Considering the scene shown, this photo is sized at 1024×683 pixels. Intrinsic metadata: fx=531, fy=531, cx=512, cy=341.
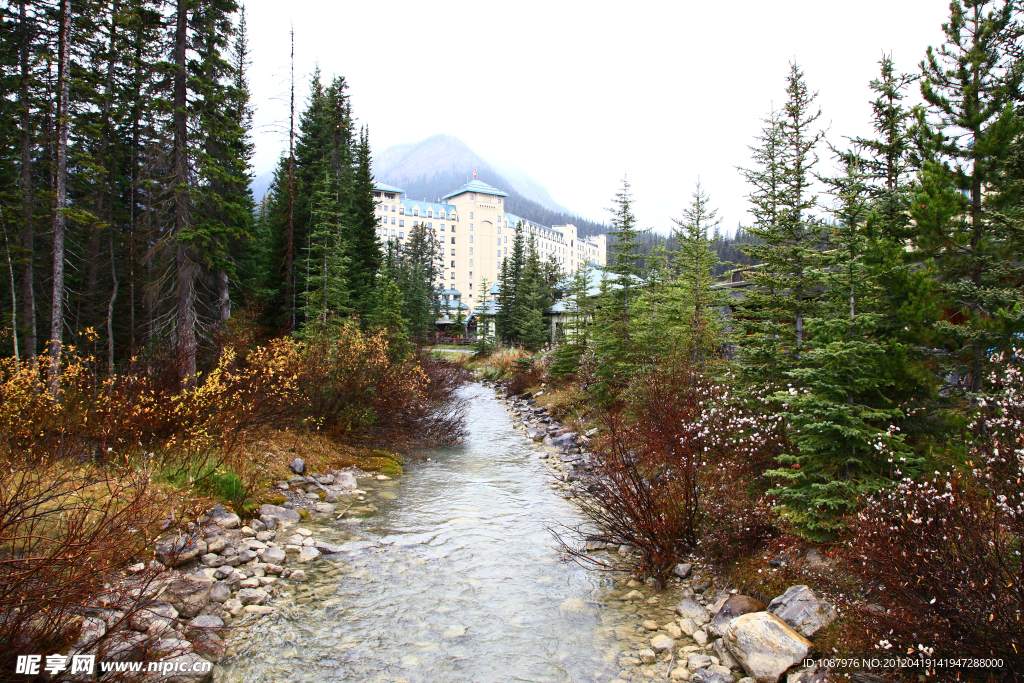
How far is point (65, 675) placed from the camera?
11.6 feet

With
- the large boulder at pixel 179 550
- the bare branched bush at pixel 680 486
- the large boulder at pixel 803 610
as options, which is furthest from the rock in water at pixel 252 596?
the large boulder at pixel 803 610

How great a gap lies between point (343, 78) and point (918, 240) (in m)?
36.3

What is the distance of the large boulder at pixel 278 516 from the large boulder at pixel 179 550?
1.47 m

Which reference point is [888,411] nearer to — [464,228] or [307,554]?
[307,554]

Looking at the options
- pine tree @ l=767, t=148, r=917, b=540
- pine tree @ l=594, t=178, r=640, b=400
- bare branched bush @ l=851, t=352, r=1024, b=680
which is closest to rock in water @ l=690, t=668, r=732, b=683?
bare branched bush @ l=851, t=352, r=1024, b=680

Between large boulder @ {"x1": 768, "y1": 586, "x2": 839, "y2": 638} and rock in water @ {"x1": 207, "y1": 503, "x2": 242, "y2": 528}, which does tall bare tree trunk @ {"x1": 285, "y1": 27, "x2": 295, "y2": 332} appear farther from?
large boulder @ {"x1": 768, "y1": 586, "x2": 839, "y2": 638}

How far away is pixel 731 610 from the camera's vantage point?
17.6ft

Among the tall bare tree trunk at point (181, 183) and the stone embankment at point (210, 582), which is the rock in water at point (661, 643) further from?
the tall bare tree trunk at point (181, 183)

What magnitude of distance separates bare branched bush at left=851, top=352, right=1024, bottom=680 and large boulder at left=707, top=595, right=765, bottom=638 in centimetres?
111

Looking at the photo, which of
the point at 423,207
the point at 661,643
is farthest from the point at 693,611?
the point at 423,207

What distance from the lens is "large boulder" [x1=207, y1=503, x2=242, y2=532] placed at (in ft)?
23.4

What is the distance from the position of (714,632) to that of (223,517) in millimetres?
6299

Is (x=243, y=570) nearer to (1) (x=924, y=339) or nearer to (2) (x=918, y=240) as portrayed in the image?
(1) (x=924, y=339)

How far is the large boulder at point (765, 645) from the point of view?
442 cm
